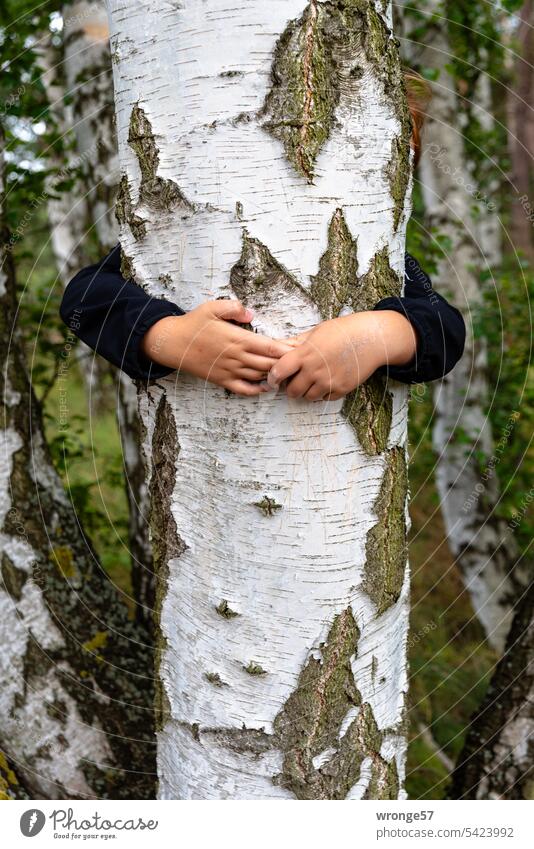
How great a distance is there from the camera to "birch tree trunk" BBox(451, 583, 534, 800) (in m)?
1.78

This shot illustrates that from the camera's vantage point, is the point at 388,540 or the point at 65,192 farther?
the point at 65,192

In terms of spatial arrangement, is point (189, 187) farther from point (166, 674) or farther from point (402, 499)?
point (166, 674)

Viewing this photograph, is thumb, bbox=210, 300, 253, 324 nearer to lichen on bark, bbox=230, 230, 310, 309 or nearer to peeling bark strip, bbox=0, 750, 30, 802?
lichen on bark, bbox=230, 230, 310, 309

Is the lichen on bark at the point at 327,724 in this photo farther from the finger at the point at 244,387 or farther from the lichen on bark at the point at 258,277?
the lichen on bark at the point at 258,277

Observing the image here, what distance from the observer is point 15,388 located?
1.92 meters

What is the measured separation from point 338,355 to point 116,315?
42 cm

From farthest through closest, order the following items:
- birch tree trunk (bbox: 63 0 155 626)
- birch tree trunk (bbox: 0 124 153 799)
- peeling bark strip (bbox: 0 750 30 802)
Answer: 1. birch tree trunk (bbox: 63 0 155 626)
2. birch tree trunk (bbox: 0 124 153 799)
3. peeling bark strip (bbox: 0 750 30 802)

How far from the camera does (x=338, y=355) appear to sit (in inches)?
43.1

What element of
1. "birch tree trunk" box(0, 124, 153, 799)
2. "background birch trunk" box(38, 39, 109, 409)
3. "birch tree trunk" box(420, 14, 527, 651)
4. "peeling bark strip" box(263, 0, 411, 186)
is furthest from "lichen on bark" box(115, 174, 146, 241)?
"birch tree trunk" box(420, 14, 527, 651)

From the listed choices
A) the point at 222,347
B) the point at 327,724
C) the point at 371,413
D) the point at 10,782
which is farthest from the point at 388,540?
the point at 10,782

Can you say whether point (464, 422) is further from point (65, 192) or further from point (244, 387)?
point (244, 387)

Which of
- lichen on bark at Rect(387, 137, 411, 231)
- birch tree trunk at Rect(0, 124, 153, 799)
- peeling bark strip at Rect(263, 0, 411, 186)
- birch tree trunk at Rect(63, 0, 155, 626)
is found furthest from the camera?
birch tree trunk at Rect(63, 0, 155, 626)

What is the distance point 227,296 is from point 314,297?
137 mm

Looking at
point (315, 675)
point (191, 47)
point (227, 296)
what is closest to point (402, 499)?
point (315, 675)
